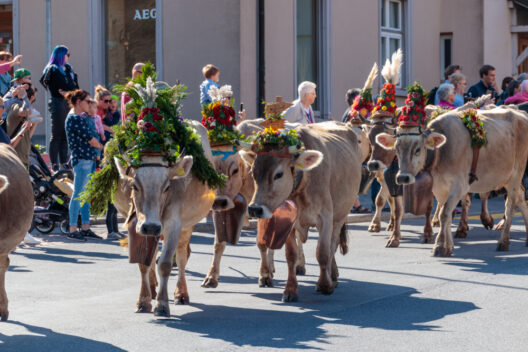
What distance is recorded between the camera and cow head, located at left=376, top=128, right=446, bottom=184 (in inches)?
500

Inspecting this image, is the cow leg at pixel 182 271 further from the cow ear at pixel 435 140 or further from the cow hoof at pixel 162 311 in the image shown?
the cow ear at pixel 435 140

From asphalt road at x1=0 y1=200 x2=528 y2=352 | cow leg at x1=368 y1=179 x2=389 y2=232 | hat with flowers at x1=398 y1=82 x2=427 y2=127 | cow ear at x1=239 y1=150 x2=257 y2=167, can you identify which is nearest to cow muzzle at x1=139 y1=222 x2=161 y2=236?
asphalt road at x1=0 y1=200 x2=528 y2=352

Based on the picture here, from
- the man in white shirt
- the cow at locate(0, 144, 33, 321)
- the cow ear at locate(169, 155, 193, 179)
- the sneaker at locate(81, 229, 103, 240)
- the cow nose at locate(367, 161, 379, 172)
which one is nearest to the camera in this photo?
the cow at locate(0, 144, 33, 321)

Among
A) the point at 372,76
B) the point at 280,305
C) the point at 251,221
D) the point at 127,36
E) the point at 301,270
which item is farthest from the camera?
the point at 127,36

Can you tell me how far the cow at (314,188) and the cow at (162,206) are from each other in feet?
2.05

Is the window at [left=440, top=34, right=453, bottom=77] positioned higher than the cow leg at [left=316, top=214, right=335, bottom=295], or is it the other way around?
the window at [left=440, top=34, right=453, bottom=77]

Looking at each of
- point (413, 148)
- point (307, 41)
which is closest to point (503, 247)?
point (413, 148)

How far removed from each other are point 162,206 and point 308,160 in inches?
63.9

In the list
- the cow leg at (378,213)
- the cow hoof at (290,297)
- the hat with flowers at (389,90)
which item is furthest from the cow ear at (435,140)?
the cow hoof at (290,297)

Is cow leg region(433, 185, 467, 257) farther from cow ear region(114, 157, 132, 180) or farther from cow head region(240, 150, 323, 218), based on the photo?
cow ear region(114, 157, 132, 180)

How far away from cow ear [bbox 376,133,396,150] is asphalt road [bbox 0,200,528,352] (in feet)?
4.56

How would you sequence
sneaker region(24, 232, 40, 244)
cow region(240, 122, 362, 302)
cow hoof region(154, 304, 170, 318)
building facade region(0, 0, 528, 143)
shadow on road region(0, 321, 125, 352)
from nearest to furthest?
1. shadow on road region(0, 321, 125, 352)
2. cow hoof region(154, 304, 170, 318)
3. cow region(240, 122, 362, 302)
4. sneaker region(24, 232, 40, 244)
5. building facade region(0, 0, 528, 143)

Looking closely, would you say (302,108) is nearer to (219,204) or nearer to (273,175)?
(219,204)

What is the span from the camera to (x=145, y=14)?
825 inches
